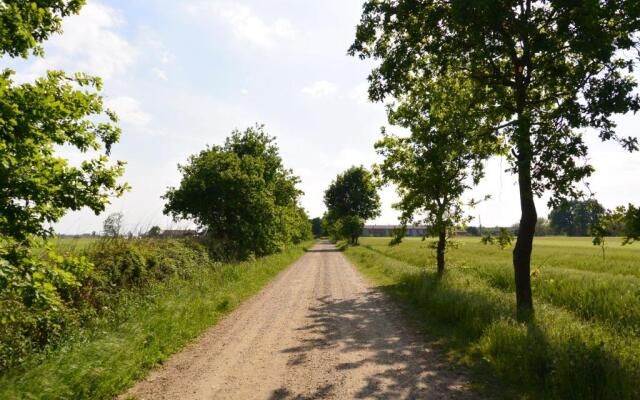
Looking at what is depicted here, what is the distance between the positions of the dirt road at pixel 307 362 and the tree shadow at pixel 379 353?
0.02 meters

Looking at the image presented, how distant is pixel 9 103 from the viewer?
5.07 m

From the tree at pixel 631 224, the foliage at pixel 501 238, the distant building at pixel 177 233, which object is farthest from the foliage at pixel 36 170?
the distant building at pixel 177 233

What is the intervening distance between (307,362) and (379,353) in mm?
1637

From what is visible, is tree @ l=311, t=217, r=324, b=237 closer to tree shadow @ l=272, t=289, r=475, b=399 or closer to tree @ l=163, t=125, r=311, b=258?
tree @ l=163, t=125, r=311, b=258

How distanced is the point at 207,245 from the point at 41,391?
55.0 ft

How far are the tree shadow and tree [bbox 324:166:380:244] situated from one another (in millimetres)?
57765

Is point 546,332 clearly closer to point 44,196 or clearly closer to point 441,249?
point 44,196

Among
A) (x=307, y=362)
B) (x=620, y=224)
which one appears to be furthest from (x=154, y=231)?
(x=620, y=224)

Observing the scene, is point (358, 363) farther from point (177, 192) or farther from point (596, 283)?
point (177, 192)

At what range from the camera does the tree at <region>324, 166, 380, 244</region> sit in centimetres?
7300

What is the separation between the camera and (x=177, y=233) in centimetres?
2211

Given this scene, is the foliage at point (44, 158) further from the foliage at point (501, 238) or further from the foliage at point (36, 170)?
the foliage at point (501, 238)

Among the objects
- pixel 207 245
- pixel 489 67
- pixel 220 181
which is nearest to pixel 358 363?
pixel 489 67

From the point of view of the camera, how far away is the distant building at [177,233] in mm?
20516
